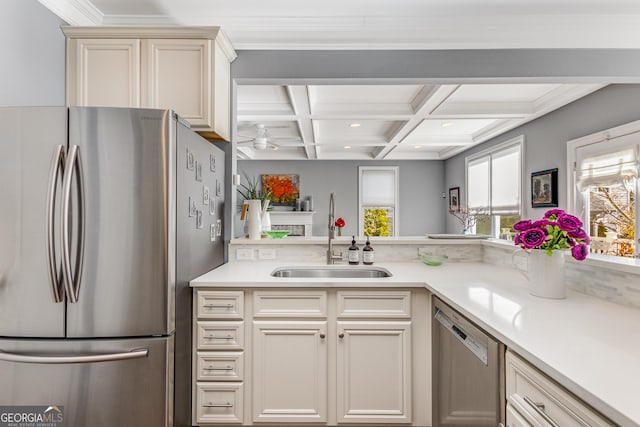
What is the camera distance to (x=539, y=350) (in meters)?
0.93

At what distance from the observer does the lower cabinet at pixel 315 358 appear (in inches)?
71.6

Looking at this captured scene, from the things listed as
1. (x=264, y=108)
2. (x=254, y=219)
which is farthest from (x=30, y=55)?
(x=264, y=108)

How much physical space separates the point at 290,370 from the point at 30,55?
230 centimetres

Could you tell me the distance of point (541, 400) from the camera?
91 cm

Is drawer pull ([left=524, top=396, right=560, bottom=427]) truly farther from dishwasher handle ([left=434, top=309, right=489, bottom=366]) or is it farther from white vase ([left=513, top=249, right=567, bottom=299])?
white vase ([left=513, top=249, right=567, bottom=299])

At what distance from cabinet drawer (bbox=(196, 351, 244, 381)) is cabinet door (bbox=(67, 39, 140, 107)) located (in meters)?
1.61

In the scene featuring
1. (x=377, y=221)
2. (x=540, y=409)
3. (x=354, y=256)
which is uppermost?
(x=377, y=221)

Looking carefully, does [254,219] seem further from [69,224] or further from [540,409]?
[540,409]

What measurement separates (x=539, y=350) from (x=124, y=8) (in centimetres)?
300

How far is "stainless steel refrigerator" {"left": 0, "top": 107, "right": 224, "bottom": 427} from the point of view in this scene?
146 centimetres

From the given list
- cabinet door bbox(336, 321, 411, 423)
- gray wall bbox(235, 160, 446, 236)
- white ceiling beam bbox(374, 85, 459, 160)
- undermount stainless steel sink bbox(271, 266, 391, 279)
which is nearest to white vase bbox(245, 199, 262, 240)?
undermount stainless steel sink bbox(271, 266, 391, 279)

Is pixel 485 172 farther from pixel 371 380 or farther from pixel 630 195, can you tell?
pixel 371 380

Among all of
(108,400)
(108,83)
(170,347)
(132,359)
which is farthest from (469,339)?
(108,83)

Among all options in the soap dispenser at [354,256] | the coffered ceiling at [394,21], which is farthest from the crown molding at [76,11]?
the soap dispenser at [354,256]
